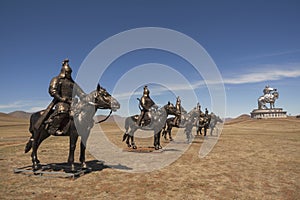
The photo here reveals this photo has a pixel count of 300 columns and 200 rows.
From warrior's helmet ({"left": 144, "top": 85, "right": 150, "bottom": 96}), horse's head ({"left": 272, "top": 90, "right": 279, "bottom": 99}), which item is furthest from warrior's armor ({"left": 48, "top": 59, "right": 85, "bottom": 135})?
horse's head ({"left": 272, "top": 90, "right": 279, "bottom": 99})

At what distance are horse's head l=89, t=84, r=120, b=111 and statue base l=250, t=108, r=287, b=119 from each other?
76.3 meters

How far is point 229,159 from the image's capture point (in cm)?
1377

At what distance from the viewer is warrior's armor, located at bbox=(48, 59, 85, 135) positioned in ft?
30.2

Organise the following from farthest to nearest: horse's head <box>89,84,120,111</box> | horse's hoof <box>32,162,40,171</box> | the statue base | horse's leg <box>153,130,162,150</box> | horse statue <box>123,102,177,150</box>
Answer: the statue base → horse's leg <box>153,130,162,150</box> → horse statue <box>123,102,177,150</box> → horse's hoof <box>32,162,40,171</box> → horse's head <box>89,84,120,111</box>

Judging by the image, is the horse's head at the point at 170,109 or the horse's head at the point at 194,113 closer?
the horse's head at the point at 170,109

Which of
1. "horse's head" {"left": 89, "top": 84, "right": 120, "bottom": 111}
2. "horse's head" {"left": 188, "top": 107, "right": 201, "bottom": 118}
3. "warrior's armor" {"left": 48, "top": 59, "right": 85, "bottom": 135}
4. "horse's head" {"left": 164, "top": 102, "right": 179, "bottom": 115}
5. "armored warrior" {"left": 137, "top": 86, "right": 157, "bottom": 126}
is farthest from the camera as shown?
"horse's head" {"left": 188, "top": 107, "right": 201, "bottom": 118}

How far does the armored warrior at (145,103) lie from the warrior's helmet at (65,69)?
7985 mm

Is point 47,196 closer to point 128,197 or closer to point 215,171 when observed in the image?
point 128,197

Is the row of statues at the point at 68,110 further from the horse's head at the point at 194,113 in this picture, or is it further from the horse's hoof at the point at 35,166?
the horse's head at the point at 194,113

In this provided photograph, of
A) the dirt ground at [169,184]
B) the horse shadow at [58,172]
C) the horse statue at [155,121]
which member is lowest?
the dirt ground at [169,184]

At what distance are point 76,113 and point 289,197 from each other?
8246mm

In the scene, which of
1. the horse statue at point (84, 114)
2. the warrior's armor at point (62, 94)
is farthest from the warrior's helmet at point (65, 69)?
the horse statue at point (84, 114)

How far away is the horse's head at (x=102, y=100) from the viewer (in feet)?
30.9

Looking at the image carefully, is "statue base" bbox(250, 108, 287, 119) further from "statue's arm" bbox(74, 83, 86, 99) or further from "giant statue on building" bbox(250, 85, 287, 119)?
"statue's arm" bbox(74, 83, 86, 99)
